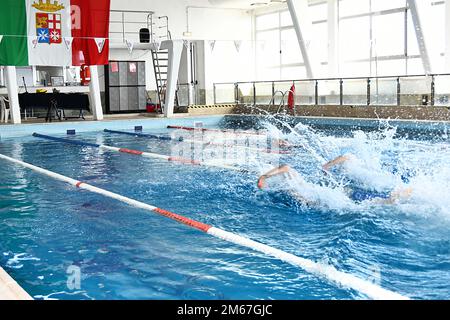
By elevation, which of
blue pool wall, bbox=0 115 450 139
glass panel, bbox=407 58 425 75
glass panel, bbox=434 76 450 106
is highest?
glass panel, bbox=407 58 425 75

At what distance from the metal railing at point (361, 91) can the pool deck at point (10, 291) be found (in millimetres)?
11575

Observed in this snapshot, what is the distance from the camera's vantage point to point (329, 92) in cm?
1603

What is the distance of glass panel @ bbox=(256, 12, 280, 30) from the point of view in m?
24.5

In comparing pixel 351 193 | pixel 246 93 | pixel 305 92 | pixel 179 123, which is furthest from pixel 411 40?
pixel 351 193

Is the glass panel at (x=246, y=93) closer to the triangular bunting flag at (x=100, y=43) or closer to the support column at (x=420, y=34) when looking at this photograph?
the triangular bunting flag at (x=100, y=43)

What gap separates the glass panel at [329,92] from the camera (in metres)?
15.7

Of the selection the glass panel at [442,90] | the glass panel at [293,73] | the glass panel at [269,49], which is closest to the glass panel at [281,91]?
the glass panel at [442,90]

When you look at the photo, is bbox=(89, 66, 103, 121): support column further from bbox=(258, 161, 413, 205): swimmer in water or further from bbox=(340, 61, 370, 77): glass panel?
bbox=(258, 161, 413, 205): swimmer in water

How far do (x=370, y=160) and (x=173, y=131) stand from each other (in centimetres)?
970

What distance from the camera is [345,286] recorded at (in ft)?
11.1

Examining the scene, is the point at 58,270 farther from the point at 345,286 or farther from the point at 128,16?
the point at 128,16

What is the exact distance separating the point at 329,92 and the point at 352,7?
251 inches

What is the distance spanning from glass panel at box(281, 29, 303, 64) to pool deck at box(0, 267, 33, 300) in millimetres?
21347

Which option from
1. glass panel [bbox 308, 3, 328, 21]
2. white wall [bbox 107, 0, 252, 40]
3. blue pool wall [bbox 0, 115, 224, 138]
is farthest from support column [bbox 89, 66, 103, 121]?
glass panel [bbox 308, 3, 328, 21]
